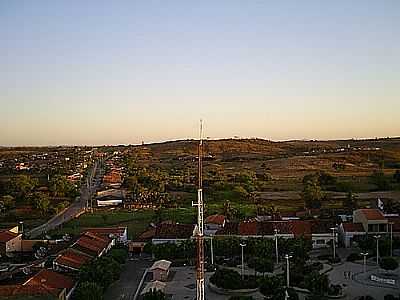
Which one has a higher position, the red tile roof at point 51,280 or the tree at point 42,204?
the tree at point 42,204

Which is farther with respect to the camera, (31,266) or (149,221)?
(149,221)

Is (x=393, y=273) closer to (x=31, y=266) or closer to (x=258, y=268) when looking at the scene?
(x=258, y=268)

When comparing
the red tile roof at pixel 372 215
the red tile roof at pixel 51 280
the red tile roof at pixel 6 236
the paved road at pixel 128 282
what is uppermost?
the red tile roof at pixel 372 215

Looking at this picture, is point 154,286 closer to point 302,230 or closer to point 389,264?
point 389,264

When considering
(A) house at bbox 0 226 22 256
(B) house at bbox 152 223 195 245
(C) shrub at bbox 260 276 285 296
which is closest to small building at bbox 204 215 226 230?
(B) house at bbox 152 223 195 245

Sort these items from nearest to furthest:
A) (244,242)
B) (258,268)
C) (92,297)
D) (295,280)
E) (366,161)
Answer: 1. (92,297)
2. (295,280)
3. (258,268)
4. (244,242)
5. (366,161)

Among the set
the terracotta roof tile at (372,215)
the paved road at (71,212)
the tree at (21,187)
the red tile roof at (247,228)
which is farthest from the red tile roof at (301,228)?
the tree at (21,187)

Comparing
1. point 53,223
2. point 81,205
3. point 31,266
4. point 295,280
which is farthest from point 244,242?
point 81,205

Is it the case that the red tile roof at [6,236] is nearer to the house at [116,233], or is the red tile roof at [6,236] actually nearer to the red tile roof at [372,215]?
the house at [116,233]
